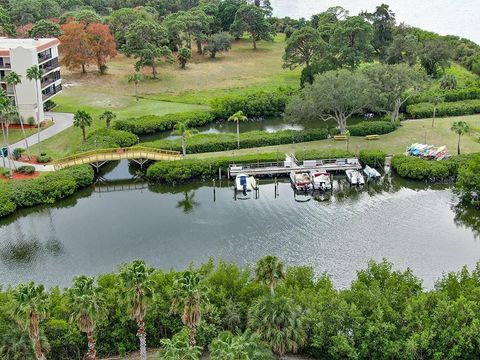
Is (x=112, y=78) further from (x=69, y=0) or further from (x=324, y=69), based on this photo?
(x=69, y=0)

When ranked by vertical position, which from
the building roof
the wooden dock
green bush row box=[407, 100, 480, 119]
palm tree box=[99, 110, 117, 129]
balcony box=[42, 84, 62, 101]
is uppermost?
the building roof

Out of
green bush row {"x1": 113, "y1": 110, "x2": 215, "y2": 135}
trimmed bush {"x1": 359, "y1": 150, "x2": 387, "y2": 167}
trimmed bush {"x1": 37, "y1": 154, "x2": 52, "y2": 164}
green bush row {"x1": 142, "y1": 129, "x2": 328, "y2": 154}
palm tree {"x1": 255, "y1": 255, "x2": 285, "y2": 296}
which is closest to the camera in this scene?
palm tree {"x1": 255, "y1": 255, "x2": 285, "y2": 296}

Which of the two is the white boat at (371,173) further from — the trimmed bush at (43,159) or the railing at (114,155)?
the trimmed bush at (43,159)

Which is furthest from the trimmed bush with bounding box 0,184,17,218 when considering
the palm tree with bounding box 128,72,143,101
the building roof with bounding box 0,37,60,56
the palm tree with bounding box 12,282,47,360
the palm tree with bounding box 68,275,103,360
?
the palm tree with bounding box 128,72,143,101

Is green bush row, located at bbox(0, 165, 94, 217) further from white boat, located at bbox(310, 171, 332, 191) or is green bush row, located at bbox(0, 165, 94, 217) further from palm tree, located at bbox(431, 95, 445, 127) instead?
palm tree, located at bbox(431, 95, 445, 127)

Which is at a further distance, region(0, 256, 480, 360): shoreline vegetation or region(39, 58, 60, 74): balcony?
region(39, 58, 60, 74): balcony

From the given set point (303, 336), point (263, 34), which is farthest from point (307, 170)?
point (263, 34)
